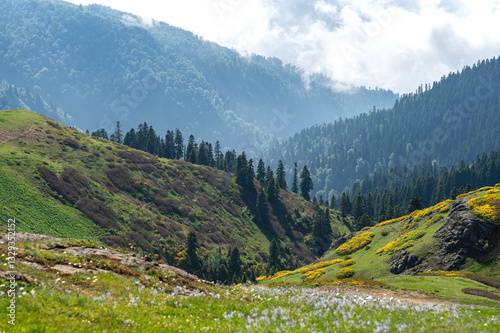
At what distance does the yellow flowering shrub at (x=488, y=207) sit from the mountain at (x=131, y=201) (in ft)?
183

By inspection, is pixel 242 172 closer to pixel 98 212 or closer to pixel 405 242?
pixel 98 212

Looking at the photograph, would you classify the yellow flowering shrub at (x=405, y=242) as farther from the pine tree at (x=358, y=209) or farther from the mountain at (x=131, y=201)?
the pine tree at (x=358, y=209)

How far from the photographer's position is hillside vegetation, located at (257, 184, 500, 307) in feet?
92.1

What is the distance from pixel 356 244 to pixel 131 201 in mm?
56973

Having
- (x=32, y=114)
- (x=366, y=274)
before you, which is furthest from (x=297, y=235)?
(x=32, y=114)

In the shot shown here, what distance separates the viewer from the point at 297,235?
112188 millimetres

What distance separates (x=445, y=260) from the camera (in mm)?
38594

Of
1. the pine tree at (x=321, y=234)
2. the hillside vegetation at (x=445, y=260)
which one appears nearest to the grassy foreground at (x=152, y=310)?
the hillside vegetation at (x=445, y=260)

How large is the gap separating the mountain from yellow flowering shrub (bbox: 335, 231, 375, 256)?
101ft

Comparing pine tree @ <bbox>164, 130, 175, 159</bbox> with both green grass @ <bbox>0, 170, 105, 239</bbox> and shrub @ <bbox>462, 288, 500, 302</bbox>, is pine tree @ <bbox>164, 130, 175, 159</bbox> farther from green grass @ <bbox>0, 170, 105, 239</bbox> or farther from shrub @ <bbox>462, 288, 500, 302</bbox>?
shrub @ <bbox>462, 288, 500, 302</bbox>

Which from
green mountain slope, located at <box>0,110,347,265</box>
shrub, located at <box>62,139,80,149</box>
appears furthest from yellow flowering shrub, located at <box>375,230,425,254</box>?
shrub, located at <box>62,139,80,149</box>

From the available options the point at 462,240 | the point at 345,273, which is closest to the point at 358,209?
the point at 345,273

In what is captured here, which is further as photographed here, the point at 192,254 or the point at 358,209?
the point at 358,209

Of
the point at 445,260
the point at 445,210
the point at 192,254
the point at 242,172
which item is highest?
the point at 242,172
